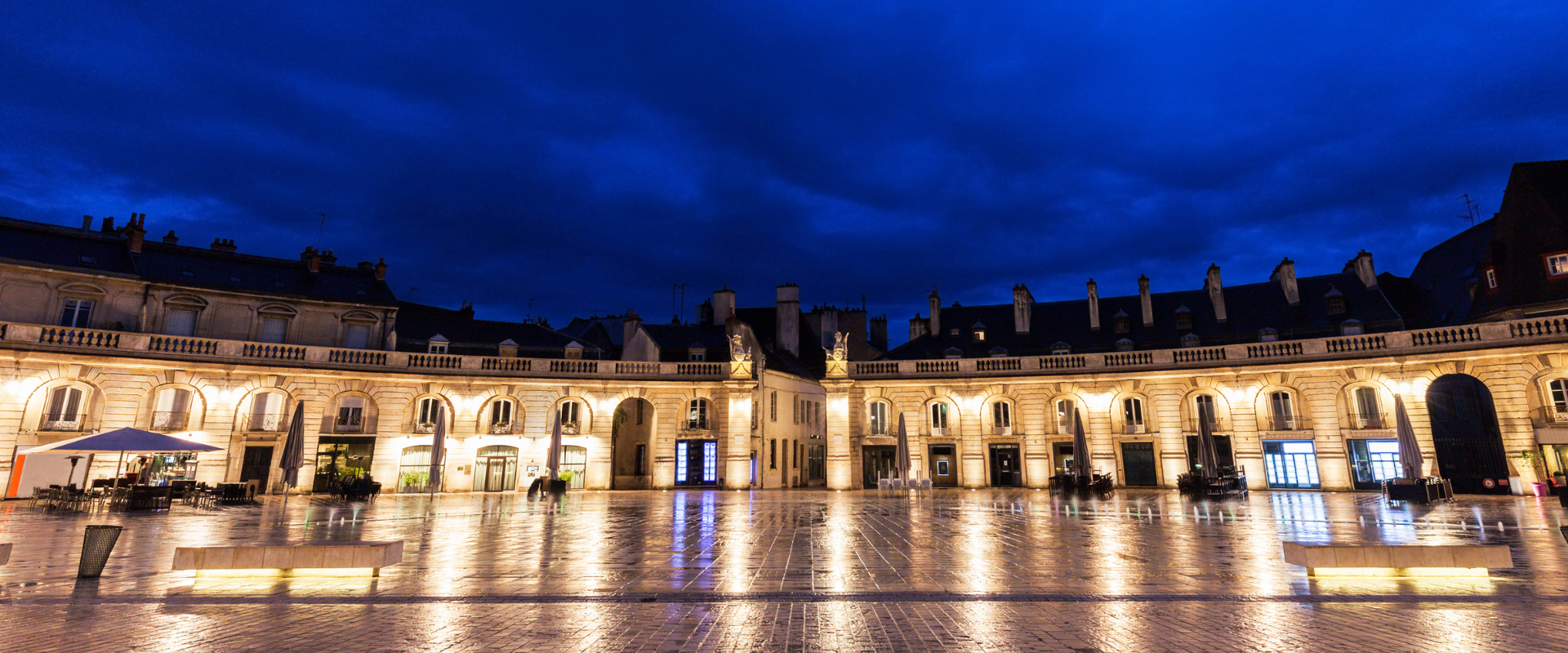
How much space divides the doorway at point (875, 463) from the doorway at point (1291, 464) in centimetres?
1720

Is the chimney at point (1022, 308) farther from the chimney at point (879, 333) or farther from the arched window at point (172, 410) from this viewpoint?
the arched window at point (172, 410)

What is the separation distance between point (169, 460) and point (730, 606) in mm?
32423

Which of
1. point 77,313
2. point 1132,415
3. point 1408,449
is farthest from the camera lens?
point 1132,415

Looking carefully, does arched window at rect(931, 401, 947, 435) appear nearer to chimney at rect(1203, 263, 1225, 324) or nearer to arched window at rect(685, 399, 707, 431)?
arched window at rect(685, 399, 707, 431)

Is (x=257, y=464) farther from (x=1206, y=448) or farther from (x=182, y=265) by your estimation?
(x=1206, y=448)

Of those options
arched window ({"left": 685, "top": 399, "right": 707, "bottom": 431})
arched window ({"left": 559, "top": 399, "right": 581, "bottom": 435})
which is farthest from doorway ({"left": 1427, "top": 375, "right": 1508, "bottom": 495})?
arched window ({"left": 559, "top": 399, "right": 581, "bottom": 435})

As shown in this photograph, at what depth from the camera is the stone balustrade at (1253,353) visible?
26.7 meters

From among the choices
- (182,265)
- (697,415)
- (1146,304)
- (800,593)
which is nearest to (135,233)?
(182,265)

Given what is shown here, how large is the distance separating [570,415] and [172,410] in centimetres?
1613

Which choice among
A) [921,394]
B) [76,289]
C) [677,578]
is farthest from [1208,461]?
[76,289]

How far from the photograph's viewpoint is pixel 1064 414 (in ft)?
114

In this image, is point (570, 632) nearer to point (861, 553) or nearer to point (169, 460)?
point (861, 553)

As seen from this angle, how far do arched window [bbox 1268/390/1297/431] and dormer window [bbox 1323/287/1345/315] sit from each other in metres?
6.61

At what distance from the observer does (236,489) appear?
2359 cm
